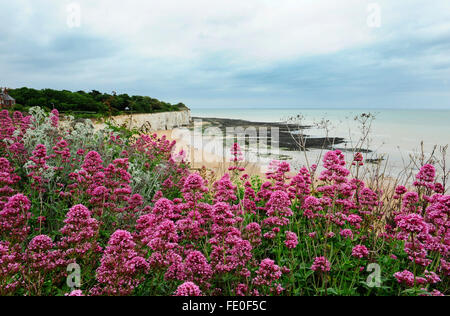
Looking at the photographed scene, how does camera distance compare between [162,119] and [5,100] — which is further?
[162,119]

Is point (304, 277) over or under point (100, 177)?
under

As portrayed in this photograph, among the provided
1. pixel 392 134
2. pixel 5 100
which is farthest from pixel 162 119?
pixel 392 134

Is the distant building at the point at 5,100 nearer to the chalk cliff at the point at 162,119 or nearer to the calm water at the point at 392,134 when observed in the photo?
the chalk cliff at the point at 162,119

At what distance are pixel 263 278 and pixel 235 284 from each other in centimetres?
46

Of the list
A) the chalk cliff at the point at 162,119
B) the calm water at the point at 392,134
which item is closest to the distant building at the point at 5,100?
the chalk cliff at the point at 162,119

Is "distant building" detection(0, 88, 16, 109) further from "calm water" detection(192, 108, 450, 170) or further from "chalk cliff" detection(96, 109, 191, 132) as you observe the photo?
"calm water" detection(192, 108, 450, 170)

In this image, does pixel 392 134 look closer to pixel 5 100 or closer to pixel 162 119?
pixel 162 119

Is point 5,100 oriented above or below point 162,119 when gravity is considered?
above

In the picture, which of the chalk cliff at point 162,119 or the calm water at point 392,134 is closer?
the calm water at point 392,134

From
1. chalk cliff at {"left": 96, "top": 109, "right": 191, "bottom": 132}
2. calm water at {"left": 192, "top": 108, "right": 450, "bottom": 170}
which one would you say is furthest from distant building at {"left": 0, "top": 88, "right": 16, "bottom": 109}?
calm water at {"left": 192, "top": 108, "right": 450, "bottom": 170}
